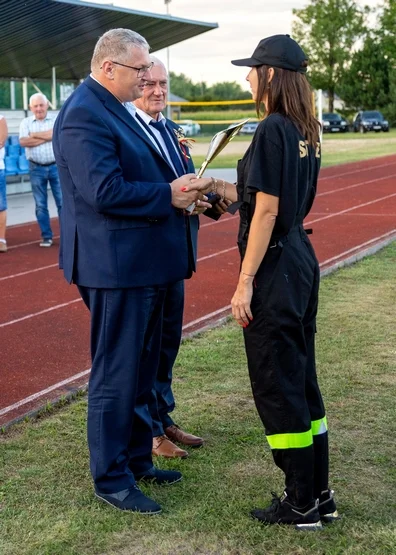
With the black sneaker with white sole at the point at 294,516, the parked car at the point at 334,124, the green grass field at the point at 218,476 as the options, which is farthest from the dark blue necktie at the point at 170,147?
the parked car at the point at 334,124

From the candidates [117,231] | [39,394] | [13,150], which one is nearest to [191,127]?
[13,150]

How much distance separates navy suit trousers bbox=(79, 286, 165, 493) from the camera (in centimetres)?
416

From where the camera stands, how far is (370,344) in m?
7.01

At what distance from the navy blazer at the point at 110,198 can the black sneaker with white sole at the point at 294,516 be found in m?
1.15

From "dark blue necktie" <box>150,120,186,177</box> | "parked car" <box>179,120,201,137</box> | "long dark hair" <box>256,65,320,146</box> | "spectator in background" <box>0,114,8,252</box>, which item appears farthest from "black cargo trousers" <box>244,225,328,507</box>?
"parked car" <box>179,120,201,137</box>

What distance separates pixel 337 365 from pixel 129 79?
10.2ft

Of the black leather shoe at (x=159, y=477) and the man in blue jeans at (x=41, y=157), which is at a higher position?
the man in blue jeans at (x=41, y=157)

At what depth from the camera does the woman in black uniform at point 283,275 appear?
3719mm

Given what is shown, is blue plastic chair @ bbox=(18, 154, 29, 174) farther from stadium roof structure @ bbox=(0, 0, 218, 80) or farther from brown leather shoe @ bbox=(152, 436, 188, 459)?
brown leather shoe @ bbox=(152, 436, 188, 459)

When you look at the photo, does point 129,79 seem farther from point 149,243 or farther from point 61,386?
point 61,386

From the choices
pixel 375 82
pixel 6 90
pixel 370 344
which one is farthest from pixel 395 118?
pixel 370 344

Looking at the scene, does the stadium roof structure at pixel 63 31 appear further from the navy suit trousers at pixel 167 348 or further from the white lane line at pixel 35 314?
the navy suit trousers at pixel 167 348

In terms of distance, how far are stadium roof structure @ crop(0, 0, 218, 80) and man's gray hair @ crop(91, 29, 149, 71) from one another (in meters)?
12.9

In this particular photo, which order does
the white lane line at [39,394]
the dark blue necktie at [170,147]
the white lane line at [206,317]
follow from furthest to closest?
the white lane line at [206,317] → the white lane line at [39,394] → the dark blue necktie at [170,147]
